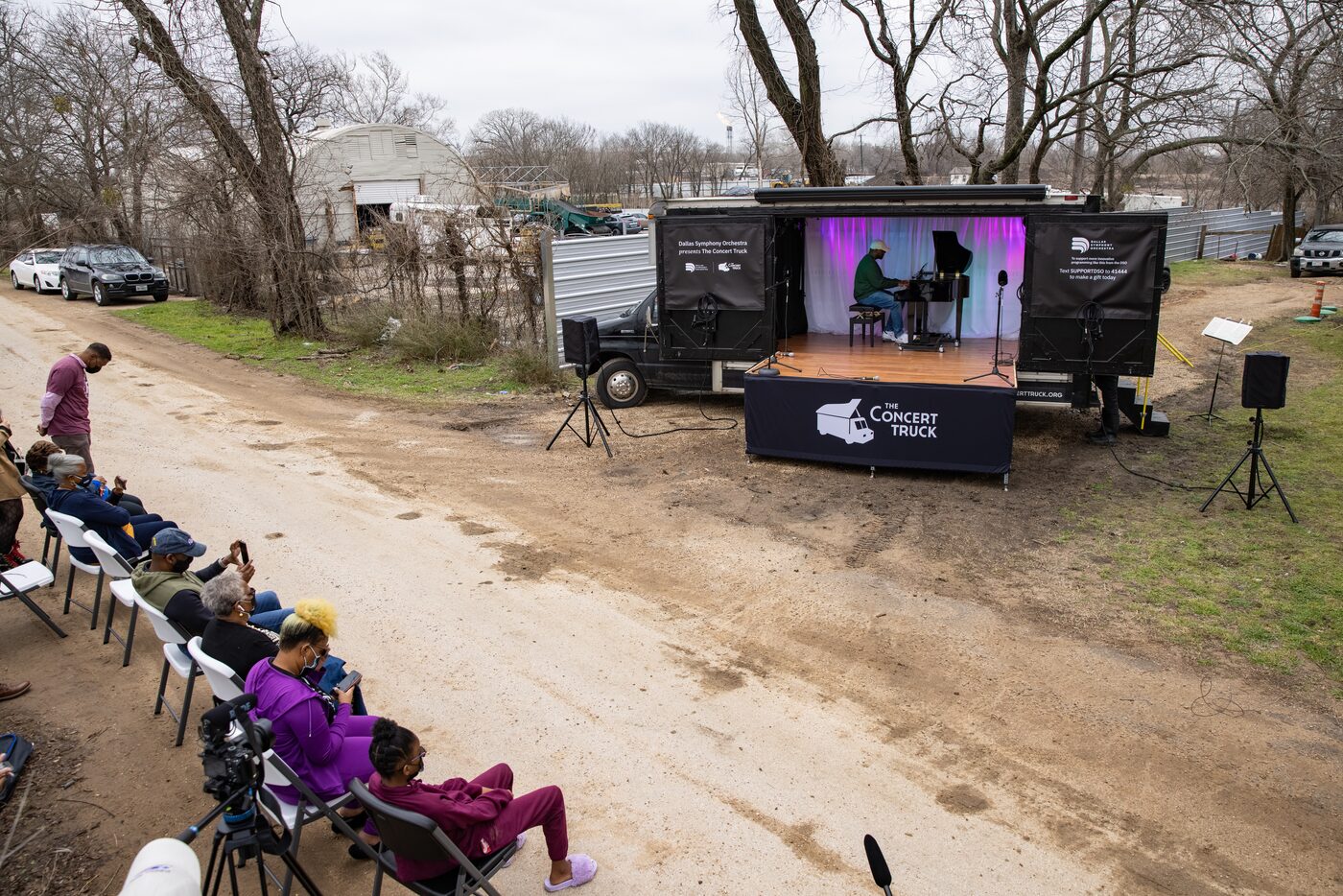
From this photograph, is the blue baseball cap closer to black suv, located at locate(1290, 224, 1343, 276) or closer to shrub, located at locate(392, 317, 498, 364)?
shrub, located at locate(392, 317, 498, 364)

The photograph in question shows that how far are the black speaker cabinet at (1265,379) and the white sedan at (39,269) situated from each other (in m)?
28.3

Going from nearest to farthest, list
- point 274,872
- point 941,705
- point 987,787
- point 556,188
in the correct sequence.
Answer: point 274,872 → point 987,787 → point 941,705 → point 556,188

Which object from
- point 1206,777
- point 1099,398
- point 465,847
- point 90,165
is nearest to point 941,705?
point 1206,777

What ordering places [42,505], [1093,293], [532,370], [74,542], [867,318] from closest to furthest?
[74,542] < [42,505] < [1093,293] < [867,318] < [532,370]

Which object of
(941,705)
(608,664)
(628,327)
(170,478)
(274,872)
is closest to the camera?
(274,872)

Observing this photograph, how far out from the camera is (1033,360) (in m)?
10.1

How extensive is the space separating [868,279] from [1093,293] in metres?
3.34

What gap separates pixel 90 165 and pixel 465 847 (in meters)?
33.5

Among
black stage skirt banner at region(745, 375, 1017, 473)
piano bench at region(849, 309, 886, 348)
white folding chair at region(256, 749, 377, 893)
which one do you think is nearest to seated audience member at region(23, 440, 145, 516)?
white folding chair at region(256, 749, 377, 893)

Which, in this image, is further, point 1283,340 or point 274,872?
point 1283,340

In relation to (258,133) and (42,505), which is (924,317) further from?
(258,133)

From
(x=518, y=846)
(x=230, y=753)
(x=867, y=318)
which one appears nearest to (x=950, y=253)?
(x=867, y=318)

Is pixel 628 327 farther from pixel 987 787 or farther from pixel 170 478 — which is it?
pixel 987 787

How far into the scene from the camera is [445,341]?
625 inches
